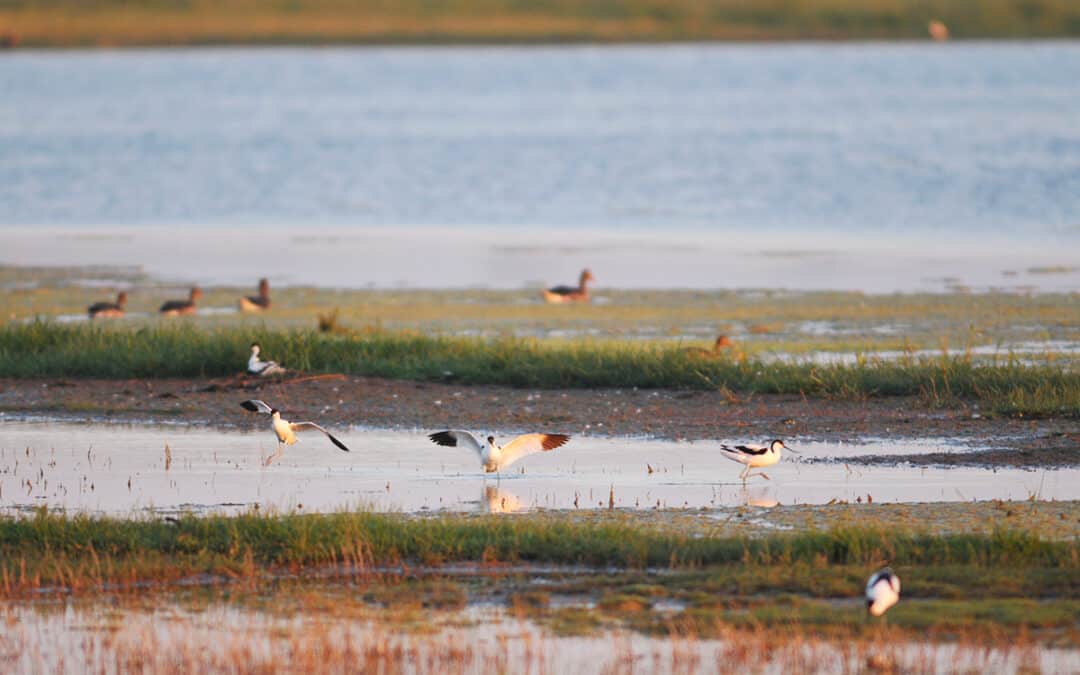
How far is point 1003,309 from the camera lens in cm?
2455

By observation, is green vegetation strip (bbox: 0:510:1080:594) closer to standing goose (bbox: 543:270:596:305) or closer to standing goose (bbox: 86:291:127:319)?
standing goose (bbox: 86:291:127:319)

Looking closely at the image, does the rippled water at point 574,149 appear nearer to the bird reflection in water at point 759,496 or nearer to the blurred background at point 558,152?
the blurred background at point 558,152

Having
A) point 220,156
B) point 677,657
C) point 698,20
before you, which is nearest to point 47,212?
point 220,156

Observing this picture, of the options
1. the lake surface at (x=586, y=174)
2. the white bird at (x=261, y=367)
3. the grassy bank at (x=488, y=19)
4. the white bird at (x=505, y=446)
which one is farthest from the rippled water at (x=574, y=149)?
the white bird at (x=505, y=446)

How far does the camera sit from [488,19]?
12344 centimetres

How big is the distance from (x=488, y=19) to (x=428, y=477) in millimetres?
111048

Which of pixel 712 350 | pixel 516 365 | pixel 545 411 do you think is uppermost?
pixel 712 350

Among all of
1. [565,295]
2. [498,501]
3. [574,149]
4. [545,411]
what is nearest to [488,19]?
[574,149]

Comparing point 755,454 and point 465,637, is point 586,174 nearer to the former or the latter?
point 755,454

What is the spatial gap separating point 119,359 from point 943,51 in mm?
134243

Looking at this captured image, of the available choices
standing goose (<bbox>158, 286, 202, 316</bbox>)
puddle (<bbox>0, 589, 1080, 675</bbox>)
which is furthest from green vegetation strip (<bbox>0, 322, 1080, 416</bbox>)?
puddle (<bbox>0, 589, 1080, 675</bbox>)

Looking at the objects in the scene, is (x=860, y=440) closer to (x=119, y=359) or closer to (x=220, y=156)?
(x=119, y=359)

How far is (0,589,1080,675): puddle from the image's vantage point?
9.21 metres

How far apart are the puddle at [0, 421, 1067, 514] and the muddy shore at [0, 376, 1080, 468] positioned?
18.8 inches
